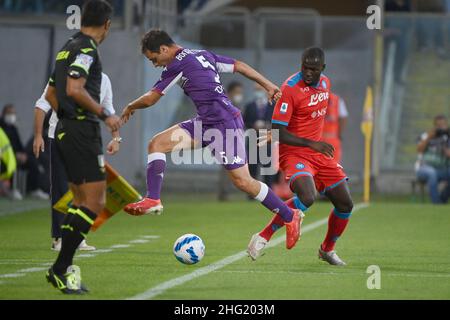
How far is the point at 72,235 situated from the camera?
365 inches

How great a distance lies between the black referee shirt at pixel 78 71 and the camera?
9.21 metres

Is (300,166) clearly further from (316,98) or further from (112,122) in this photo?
(112,122)

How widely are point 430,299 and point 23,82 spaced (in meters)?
18.8

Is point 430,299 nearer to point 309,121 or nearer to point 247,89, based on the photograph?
point 309,121

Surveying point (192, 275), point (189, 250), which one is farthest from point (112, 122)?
point (189, 250)

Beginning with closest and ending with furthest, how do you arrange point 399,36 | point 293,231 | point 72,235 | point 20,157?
point 72,235 < point 293,231 < point 20,157 < point 399,36

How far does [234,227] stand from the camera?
17.0 meters

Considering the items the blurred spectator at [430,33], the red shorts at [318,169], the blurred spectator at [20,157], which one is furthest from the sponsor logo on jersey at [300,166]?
the blurred spectator at [430,33]

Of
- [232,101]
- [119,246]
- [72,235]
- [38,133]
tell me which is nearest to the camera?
[72,235]

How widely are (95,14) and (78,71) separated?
526 millimetres

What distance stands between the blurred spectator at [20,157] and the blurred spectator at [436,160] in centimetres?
778

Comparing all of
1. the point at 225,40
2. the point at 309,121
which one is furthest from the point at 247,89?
the point at 309,121

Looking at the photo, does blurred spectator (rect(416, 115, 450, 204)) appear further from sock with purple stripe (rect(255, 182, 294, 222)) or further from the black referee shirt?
the black referee shirt

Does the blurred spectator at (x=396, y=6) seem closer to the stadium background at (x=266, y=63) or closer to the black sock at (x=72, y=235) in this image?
the stadium background at (x=266, y=63)
